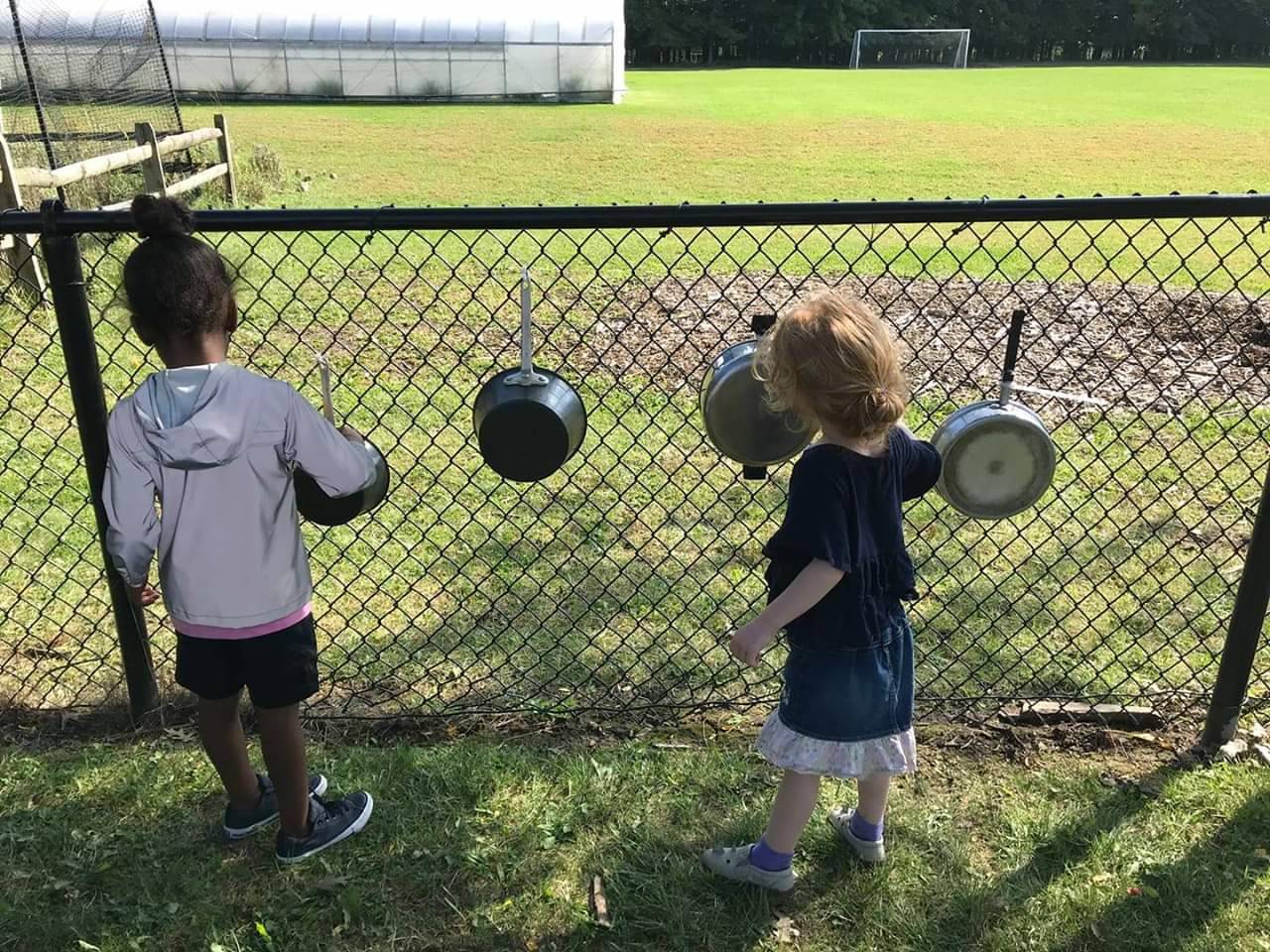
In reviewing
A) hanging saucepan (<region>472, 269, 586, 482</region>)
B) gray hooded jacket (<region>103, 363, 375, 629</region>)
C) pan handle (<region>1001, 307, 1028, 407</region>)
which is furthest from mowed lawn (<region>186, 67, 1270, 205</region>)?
gray hooded jacket (<region>103, 363, 375, 629</region>)

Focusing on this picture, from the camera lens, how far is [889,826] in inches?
98.3

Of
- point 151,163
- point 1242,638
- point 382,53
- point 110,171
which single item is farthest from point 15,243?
point 382,53

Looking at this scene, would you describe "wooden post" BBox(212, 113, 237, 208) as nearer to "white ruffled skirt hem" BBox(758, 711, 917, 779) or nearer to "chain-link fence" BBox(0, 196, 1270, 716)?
"chain-link fence" BBox(0, 196, 1270, 716)

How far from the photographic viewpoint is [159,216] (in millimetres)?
1896

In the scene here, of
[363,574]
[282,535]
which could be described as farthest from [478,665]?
[282,535]

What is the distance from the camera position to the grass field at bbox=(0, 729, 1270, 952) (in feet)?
7.20

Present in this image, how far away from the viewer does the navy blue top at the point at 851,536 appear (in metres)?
1.90

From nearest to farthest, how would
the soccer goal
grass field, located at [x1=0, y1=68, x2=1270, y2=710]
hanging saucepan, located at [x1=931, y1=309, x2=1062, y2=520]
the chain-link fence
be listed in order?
hanging saucepan, located at [x1=931, y1=309, x2=1062, y2=520] → the chain-link fence → grass field, located at [x1=0, y1=68, x2=1270, y2=710] → the soccer goal

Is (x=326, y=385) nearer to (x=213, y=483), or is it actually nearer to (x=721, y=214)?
(x=213, y=483)

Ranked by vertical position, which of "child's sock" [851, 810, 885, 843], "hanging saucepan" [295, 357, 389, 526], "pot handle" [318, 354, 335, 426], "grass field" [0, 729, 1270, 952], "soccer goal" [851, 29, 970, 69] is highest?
"pot handle" [318, 354, 335, 426]

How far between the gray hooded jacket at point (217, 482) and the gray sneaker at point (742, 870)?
3.59ft

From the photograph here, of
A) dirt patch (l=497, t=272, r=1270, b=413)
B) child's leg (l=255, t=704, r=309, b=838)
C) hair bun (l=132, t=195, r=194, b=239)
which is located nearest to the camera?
hair bun (l=132, t=195, r=194, b=239)

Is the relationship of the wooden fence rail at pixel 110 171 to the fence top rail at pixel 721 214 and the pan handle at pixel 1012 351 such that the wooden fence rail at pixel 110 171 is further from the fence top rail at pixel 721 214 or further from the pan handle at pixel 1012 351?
the pan handle at pixel 1012 351

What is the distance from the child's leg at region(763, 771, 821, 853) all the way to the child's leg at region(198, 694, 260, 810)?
1.19 metres
